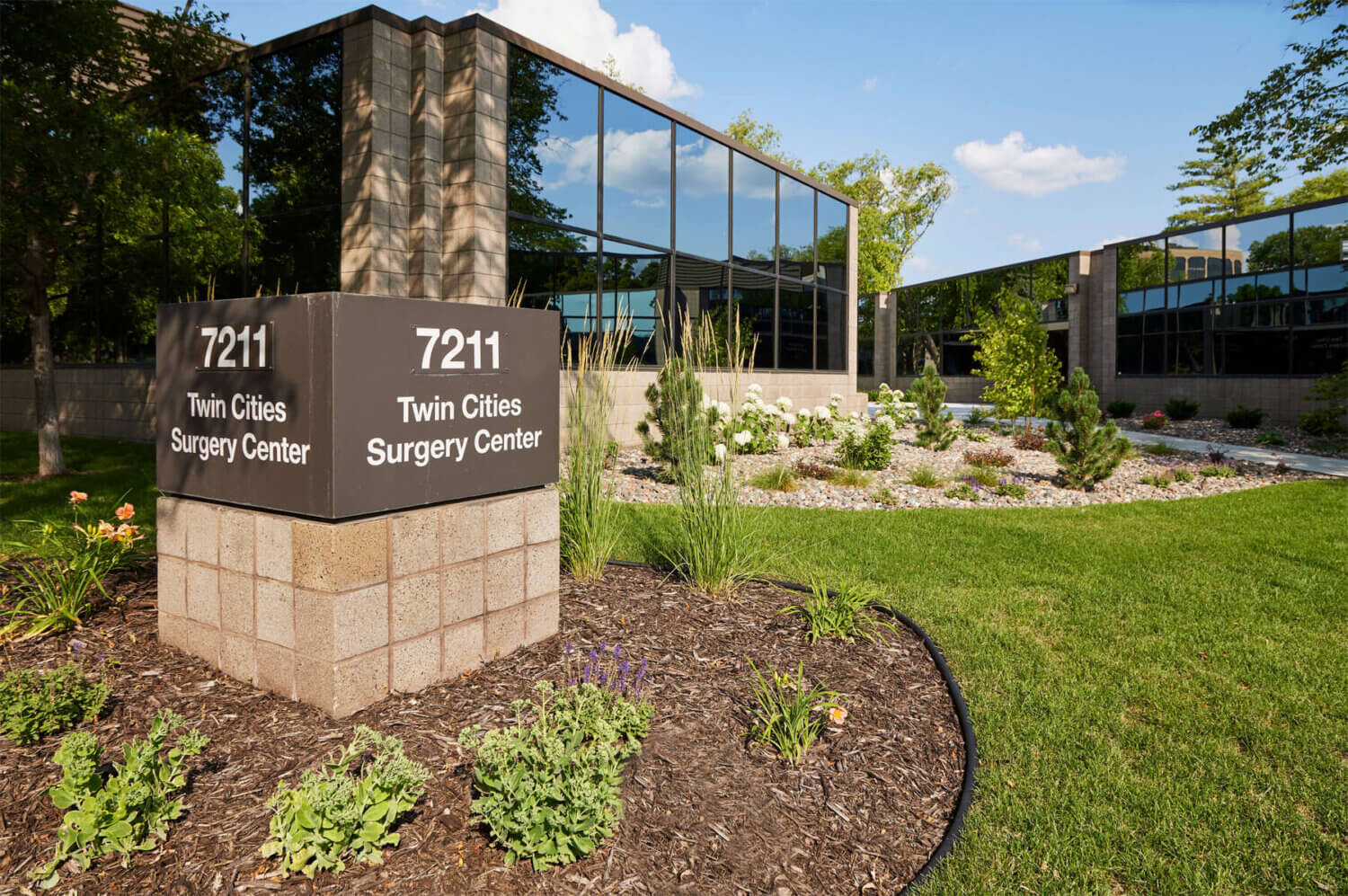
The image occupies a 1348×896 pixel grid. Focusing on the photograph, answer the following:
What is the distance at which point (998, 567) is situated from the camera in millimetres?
6180

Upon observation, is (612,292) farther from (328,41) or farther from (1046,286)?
(1046,286)

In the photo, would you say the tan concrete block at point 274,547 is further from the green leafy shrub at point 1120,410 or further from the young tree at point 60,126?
the green leafy shrub at point 1120,410

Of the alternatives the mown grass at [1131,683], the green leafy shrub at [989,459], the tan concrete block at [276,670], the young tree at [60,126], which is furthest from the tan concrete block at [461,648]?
the green leafy shrub at [989,459]

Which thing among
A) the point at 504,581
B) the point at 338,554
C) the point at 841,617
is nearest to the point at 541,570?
the point at 504,581

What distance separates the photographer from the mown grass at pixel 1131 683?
8.64 feet

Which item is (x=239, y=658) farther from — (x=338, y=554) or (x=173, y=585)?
(x=338, y=554)

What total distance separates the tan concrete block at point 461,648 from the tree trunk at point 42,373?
9.01 meters

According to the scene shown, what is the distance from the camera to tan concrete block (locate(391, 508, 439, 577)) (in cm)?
321

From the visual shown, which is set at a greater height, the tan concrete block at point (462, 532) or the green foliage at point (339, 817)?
the tan concrete block at point (462, 532)

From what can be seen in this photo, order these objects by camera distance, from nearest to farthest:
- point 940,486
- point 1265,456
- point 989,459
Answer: point 940,486
point 989,459
point 1265,456

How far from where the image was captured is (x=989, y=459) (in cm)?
1195

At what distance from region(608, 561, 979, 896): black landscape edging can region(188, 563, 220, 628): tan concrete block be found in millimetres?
2395

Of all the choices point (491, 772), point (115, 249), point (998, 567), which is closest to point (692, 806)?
point (491, 772)

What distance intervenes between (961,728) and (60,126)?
10.4 metres
